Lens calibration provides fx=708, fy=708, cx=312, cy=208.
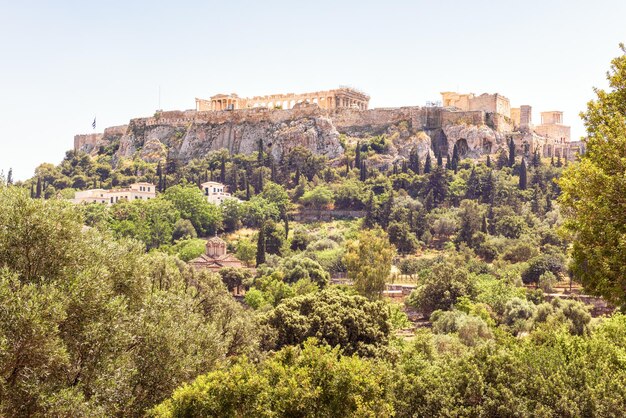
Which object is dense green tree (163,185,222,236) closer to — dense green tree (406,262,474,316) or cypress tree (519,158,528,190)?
cypress tree (519,158,528,190)

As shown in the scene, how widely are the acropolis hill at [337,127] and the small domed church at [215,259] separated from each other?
31.9 meters

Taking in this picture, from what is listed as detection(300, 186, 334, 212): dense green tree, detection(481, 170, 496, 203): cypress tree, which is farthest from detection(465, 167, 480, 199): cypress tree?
detection(300, 186, 334, 212): dense green tree

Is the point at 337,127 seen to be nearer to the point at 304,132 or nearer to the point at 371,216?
the point at 304,132

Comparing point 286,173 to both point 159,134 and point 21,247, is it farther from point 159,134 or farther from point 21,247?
point 21,247

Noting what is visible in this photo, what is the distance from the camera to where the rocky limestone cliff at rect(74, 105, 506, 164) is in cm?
8688

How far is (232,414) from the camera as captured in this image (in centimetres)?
1531

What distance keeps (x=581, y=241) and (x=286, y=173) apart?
7074 centimetres

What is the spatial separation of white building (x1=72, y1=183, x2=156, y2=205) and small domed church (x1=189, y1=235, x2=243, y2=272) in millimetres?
21556

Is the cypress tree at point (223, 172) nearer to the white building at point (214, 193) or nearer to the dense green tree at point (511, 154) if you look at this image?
the white building at point (214, 193)

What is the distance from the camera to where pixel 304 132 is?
8912 cm

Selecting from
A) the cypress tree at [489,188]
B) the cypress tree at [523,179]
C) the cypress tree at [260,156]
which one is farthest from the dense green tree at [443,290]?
the cypress tree at [260,156]

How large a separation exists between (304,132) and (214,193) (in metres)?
17.6

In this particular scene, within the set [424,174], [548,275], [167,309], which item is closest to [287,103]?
[424,174]

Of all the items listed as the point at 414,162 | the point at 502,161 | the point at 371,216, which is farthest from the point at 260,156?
the point at 502,161
